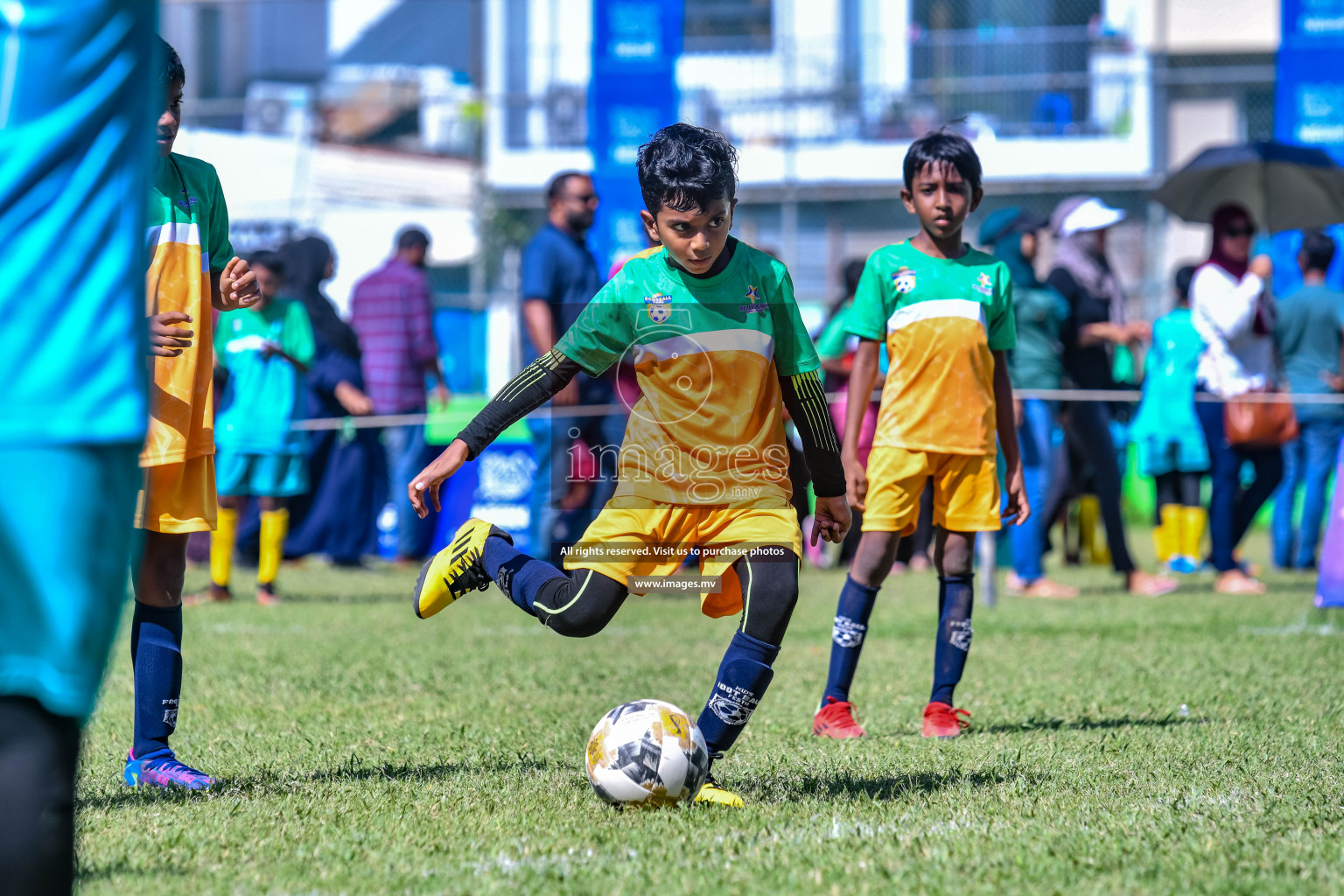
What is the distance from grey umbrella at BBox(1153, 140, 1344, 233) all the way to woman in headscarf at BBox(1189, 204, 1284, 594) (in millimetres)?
653

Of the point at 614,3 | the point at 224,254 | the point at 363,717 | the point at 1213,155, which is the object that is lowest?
the point at 363,717

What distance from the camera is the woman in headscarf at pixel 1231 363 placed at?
32.4 ft

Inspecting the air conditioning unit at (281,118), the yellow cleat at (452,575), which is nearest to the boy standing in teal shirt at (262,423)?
the yellow cleat at (452,575)

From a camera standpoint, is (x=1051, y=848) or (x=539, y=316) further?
(x=539, y=316)

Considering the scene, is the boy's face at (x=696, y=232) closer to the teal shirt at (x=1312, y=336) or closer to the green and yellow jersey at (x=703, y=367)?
the green and yellow jersey at (x=703, y=367)

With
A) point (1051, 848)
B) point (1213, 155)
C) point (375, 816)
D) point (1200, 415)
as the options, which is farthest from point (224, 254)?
point (1213, 155)

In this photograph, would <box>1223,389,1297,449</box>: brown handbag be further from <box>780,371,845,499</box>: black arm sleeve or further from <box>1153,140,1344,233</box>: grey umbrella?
<box>780,371,845,499</box>: black arm sleeve

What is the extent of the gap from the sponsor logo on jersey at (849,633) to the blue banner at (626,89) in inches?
289

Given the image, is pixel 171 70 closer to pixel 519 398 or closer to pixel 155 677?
pixel 519 398

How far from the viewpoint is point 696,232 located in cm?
367

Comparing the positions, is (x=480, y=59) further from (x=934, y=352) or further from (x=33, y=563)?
(x=33, y=563)

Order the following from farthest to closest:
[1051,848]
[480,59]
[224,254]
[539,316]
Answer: [480,59] → [539,316] → [224,254] → [1051,848]

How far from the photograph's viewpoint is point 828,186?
19797mm

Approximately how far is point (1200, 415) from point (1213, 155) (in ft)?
6.78
